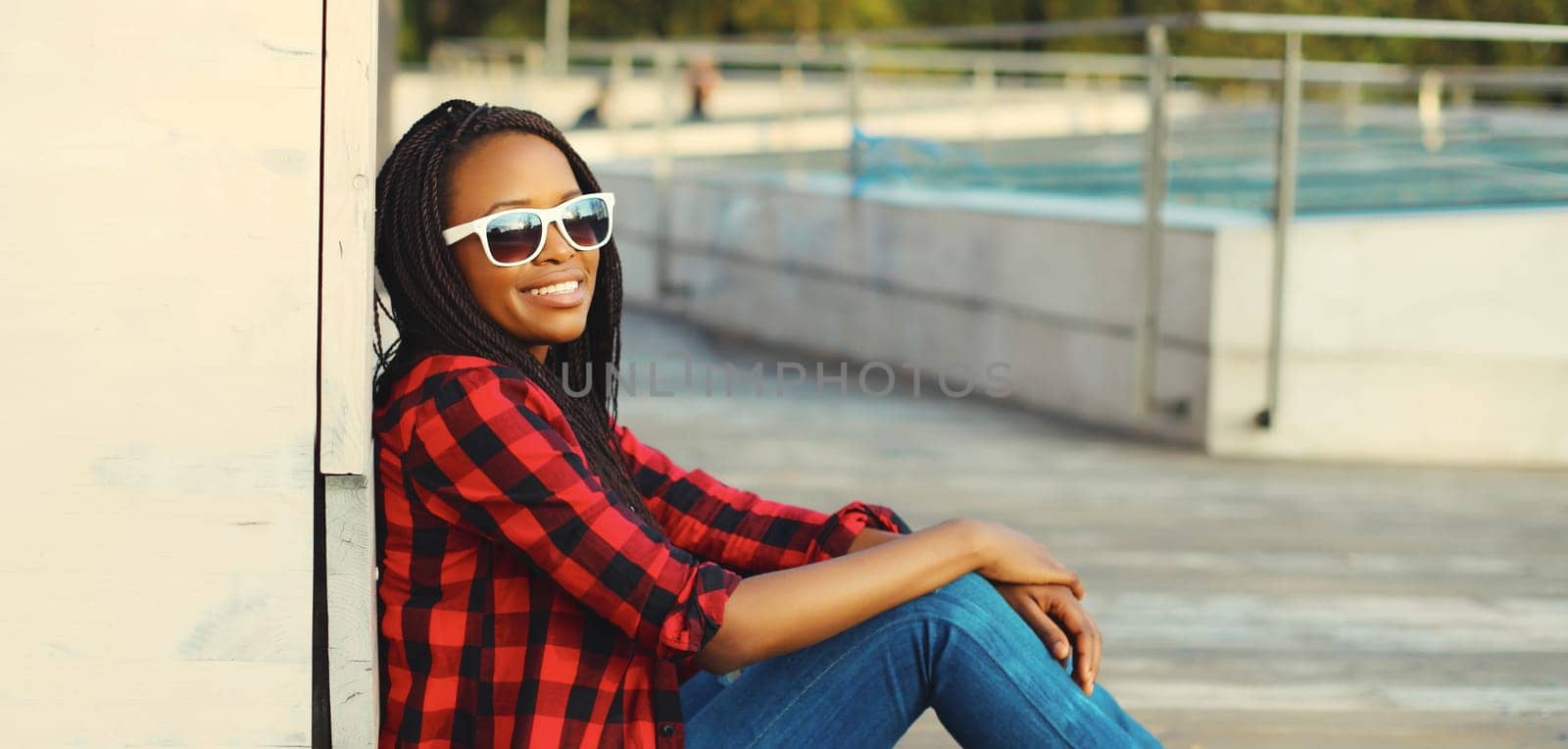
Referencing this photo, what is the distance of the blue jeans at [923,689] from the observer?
7.50 feet

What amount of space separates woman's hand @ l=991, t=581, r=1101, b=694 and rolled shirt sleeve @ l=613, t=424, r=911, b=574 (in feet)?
0.87

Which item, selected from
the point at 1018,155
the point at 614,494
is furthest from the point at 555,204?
the point at 1018,155

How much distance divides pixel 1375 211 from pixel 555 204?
4.77 m

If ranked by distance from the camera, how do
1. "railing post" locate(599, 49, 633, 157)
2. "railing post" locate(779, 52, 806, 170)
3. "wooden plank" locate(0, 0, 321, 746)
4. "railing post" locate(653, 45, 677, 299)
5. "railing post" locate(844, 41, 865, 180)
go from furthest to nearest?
"railing post" locate(599, 49, 633, 157), "railing post" locate(653, 45, 677, 299), "railing post" locate(779, 52, 806, 170), "railing post" locate(844, 41, 865, 180), "wooden plank" locate(0, 0, 321, 746)

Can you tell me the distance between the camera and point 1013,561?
240 centimetres

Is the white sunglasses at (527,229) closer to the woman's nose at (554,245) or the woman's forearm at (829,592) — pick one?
the woman's nose at (554,245)

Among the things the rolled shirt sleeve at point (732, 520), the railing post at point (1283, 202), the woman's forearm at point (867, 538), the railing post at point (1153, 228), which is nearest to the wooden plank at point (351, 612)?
the rolled shirt sleeve at point (732, 520)

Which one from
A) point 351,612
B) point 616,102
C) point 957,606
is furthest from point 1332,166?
point 616,102

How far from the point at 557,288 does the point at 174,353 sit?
0.53m

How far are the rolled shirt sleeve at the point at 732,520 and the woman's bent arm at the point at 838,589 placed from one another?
324 mm

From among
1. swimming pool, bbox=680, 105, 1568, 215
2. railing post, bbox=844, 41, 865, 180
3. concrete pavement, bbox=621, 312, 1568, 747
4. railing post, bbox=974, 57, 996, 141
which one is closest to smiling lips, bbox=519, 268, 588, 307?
concrete pavement, bbox=621, 312, 1568, 747

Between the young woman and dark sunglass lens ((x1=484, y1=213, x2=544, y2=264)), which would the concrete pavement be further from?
dark sunglass lens ((x1=484, y1=213, x2=544, y2=264))

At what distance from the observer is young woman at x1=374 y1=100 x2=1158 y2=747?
2111 mm

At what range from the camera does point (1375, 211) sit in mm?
6469
